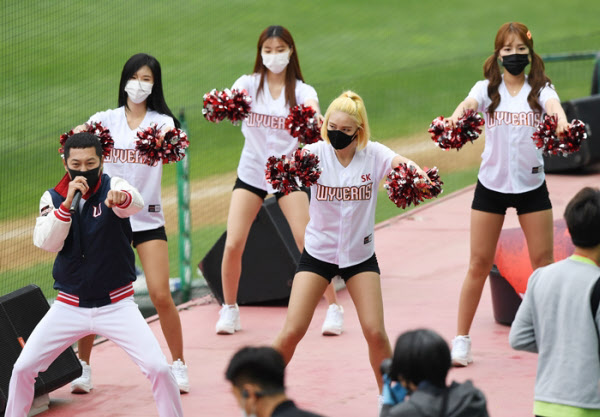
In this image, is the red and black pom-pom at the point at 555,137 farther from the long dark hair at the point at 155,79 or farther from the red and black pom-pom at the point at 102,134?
the red and black pom-pom at the point at 102,134

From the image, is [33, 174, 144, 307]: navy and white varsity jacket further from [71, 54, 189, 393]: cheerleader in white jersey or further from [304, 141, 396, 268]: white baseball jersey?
[304, 141, 396, 268]: white baseball jersey

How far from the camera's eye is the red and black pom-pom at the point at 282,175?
20.7ft

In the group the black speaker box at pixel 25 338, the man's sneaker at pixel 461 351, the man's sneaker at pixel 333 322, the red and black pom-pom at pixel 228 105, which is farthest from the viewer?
the man's sneaker at pixel 333 322

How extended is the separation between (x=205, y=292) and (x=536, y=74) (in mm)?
4197

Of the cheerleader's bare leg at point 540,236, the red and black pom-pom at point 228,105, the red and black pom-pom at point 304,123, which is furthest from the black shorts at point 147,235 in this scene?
the cheerleader's bare leg at point 540,236

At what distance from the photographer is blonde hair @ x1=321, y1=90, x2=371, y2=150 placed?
244 inches

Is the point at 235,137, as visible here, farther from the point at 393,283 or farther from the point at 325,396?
the point at 325,396

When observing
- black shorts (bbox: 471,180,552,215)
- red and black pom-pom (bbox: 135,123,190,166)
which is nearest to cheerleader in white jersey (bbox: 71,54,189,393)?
red and black pom-pom (bbox: 135,123,190,166)

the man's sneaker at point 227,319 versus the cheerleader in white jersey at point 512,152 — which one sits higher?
the cheerleader in white jersey at point 512,152

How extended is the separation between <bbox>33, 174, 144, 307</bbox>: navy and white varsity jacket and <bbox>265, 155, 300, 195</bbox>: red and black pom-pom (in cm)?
94

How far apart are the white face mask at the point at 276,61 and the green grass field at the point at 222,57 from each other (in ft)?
14.6

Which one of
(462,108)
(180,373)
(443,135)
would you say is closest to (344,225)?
(443,135)

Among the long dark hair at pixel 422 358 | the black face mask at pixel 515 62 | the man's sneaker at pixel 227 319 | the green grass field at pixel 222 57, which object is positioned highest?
the green grass field at pixel 222 57

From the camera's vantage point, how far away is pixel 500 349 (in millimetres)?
7867
